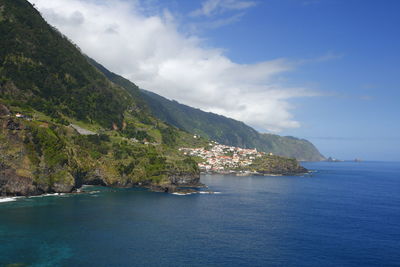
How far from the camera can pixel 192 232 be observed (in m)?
87.2

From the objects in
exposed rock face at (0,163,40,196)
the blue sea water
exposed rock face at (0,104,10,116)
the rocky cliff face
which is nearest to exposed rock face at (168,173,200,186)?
the rocky cliff face

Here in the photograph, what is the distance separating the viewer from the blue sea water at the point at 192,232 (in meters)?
67.9

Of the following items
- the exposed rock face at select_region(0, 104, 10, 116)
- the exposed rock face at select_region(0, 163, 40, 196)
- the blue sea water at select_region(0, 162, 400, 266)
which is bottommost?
the blue sea water at select_region(0, 162, 400, 266)

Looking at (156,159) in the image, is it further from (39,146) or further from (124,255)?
(124,255)

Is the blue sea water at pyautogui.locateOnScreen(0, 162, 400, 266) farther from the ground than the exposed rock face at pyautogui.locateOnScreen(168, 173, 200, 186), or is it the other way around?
the exposed rock face at pyautogui.locateOnScreen(168, 173, 200, 186)

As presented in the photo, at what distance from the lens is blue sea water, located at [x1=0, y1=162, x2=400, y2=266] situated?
2672 inches

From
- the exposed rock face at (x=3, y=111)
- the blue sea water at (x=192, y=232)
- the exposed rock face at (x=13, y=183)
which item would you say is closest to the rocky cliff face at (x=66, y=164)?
the exposed rock face at (x=13, y=183)

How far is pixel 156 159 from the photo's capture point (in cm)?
18900

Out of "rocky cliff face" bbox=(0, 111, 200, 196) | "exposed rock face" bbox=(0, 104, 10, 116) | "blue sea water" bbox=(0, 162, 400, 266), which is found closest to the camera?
"blue sea water" bbox=(0, 162, 400, 266)

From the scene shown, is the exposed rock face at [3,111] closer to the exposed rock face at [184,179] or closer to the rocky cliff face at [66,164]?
the rocky cliff face at [66,164]

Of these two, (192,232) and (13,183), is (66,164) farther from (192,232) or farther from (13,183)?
(192,232)

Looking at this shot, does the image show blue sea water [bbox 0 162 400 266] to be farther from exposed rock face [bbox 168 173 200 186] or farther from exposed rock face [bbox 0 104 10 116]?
exposed rock face [bbox 0 104 10 116]

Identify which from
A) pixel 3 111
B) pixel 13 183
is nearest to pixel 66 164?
pixel 13 183

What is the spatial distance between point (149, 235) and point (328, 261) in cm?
4268
